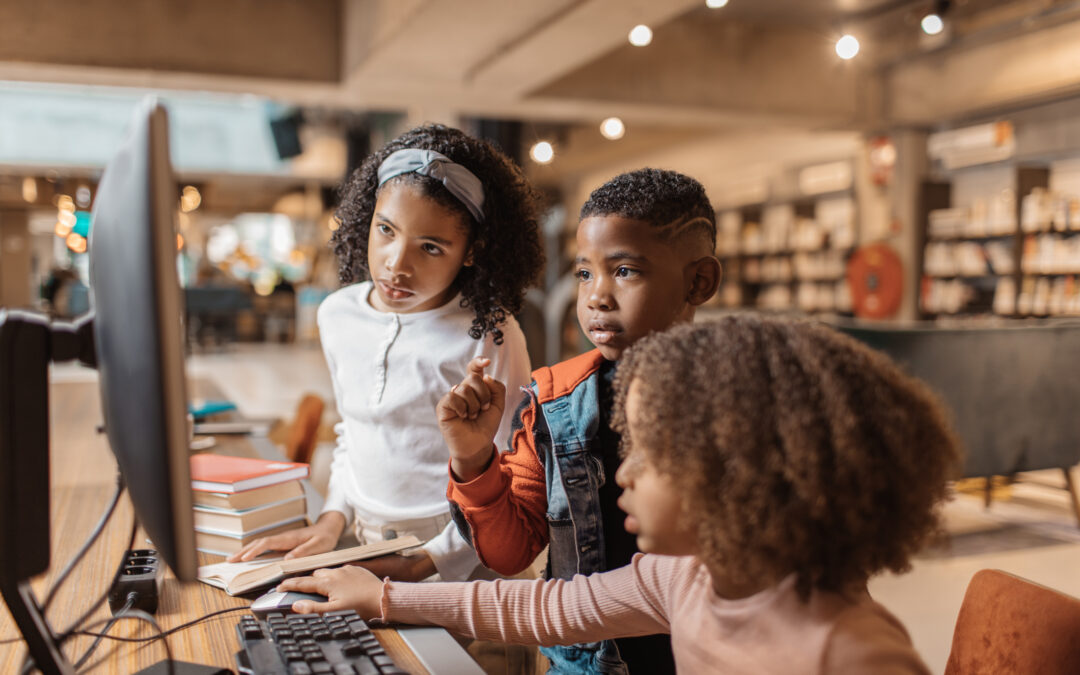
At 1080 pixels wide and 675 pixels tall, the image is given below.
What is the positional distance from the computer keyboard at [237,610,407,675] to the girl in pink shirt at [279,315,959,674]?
309 millimetres

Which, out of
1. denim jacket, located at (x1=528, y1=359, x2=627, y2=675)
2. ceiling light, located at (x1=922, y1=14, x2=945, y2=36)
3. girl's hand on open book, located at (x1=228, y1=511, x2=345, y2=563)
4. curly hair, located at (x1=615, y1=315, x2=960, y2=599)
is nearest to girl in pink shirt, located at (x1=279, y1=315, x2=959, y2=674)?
curly hair, located at (x1=615, y1=315, x2=960, y2=599)

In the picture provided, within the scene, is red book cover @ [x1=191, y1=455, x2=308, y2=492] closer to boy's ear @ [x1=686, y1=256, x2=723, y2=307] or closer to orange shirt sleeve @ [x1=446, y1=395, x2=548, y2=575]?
orange shirt sleeve @ [x1=446, y1=395, x2=548, y2=575]

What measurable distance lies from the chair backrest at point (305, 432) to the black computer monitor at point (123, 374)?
1.67 metres

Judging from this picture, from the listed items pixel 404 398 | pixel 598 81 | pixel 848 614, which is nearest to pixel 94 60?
pixel 598 81

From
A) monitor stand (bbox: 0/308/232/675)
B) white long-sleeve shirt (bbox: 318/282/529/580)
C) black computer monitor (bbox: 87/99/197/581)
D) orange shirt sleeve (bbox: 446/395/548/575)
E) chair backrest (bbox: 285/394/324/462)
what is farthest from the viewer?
chair backrest (bbox: 285/394/324/462)

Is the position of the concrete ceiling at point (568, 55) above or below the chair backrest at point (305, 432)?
above

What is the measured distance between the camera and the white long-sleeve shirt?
52.2 inches

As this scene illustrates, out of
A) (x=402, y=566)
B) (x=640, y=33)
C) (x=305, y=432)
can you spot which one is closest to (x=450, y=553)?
(x=402, y=566)

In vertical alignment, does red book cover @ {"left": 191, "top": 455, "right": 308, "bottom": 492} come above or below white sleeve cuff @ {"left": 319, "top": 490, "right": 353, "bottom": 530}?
above

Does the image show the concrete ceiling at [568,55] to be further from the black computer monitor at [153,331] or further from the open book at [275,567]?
the black computer monitor at [153,331]

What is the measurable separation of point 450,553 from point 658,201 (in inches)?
23.9

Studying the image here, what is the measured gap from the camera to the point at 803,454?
682 mm

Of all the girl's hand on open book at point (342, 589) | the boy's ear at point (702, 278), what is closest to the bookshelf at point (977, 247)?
the boy's ear at point (702, 278)

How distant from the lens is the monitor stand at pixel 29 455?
80cm
